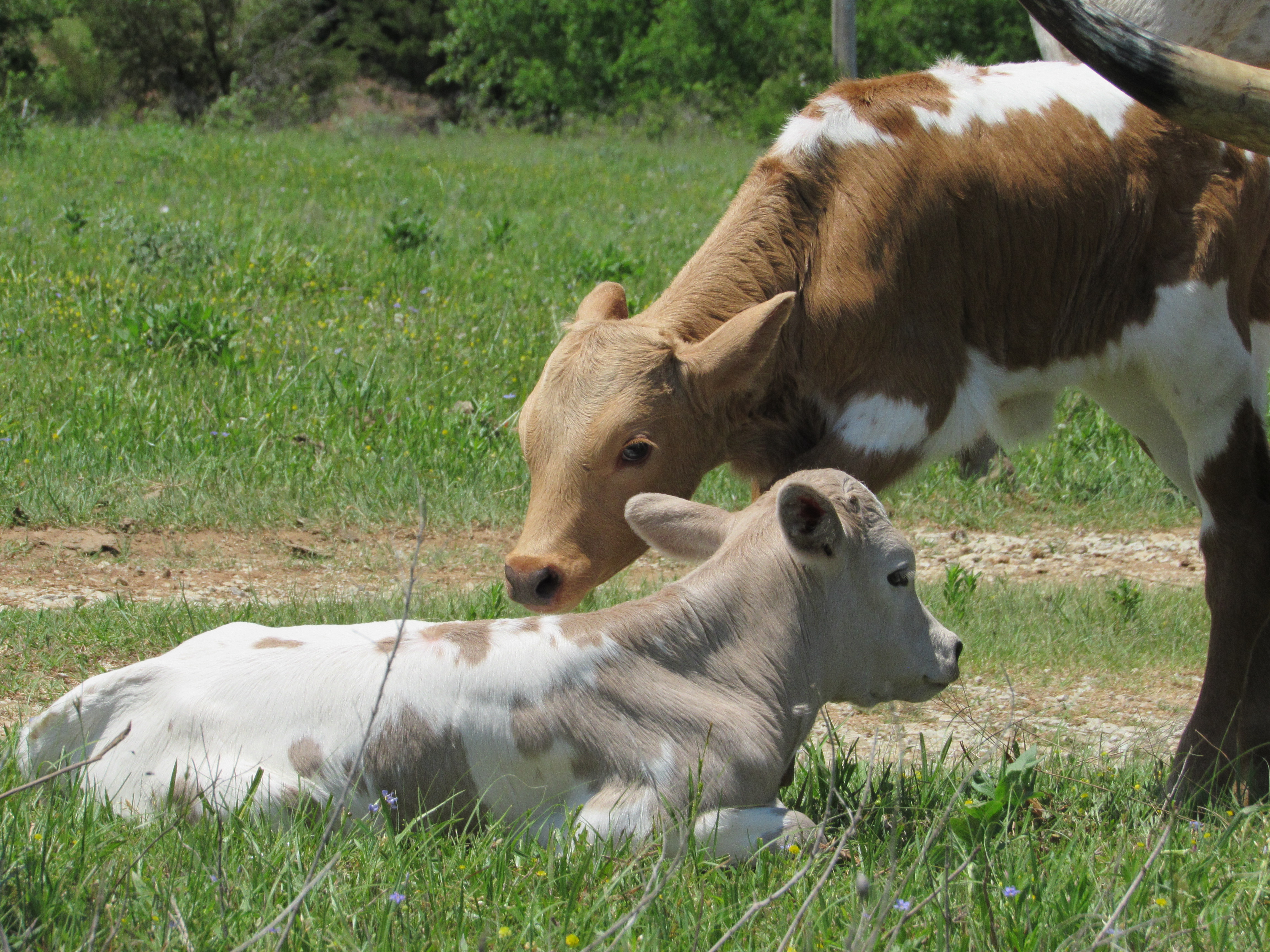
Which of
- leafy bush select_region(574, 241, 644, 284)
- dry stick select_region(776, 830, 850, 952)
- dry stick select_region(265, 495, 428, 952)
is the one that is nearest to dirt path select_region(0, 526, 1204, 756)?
dry stick select_region(776, 830, 850, 952)

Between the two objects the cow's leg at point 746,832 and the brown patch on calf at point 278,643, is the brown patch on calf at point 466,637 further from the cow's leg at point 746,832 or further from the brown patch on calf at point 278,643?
the cow's leg at point 746,832

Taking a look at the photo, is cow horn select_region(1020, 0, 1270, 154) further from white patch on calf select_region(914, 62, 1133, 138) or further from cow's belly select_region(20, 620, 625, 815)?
cow's belly select_region(20, 620, 625, 815)

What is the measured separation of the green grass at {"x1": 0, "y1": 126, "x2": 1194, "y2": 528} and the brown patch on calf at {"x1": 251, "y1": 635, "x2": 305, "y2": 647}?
304cm

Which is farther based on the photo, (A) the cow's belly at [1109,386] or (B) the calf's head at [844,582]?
(A) the cow's belly at [1109,386]

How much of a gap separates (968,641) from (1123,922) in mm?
2745

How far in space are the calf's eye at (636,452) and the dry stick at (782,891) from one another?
121 centimetres

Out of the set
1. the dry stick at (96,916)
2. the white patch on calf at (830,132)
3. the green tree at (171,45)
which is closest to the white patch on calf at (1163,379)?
the white patch on calf at (830,132)

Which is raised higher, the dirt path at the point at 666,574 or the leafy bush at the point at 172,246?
the leafy bush at the point at 172,246

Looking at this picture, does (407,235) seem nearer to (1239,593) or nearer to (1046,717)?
(1046,717)

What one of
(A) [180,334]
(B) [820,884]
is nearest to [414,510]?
(A) [180,334]

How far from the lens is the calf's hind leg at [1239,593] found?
4367 mm

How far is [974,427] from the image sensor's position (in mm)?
4078

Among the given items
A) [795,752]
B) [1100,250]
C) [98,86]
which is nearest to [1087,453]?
[1100,250]

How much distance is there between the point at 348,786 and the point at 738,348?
1665 millimetres
